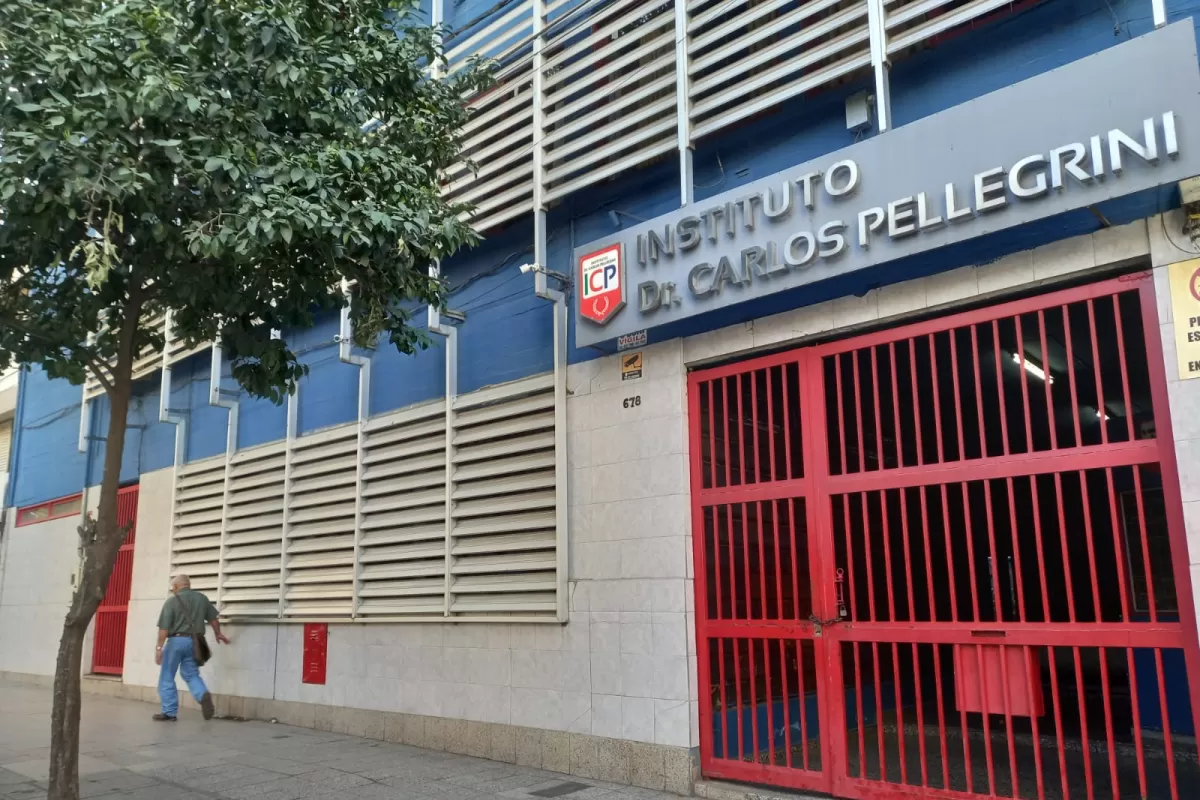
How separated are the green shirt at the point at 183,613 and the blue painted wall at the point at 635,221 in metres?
1.99

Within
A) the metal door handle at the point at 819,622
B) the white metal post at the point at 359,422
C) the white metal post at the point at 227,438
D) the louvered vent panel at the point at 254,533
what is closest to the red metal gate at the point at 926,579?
the metal door handle at the point at 819,622

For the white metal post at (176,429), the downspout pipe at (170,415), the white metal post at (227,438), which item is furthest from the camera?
the downspout pipe at (170,415)

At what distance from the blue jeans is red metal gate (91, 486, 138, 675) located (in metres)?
3.20

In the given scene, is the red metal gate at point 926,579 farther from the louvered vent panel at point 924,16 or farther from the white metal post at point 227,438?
the white metal post at point 227,438

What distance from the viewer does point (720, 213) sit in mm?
6652

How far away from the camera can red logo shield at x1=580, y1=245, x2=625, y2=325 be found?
23.6 ft

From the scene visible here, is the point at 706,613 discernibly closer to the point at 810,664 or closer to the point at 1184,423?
the point at 810,664

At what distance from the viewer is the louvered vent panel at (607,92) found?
745 centimetres

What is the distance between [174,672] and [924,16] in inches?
406

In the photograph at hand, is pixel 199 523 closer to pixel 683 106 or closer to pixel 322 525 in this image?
pixel 322 525

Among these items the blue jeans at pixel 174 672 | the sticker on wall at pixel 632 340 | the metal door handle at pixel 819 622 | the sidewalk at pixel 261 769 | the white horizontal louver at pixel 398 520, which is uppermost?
the sticker on wall at pixel 632 340

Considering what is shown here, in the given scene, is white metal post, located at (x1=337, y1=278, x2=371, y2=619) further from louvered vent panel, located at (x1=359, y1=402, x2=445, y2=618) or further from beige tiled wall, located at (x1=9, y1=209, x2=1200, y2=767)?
beige tiled wall, located at (x1=9, y1=209, x2=1200, y2=767)

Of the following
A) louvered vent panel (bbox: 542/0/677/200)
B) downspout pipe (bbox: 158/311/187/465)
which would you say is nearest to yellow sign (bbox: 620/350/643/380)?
louvered vent panel (bbox: 542/0/677/200)

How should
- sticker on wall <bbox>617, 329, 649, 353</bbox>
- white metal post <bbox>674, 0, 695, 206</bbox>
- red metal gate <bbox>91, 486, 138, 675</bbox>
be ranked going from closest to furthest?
white metal post <bbox>674, 0, 695, 206</bbox>, sticker on wall <bbox>617, 329, 649, 353</bbox>, red metal gate <bbox>91, 486, 138, 675</bbox>
